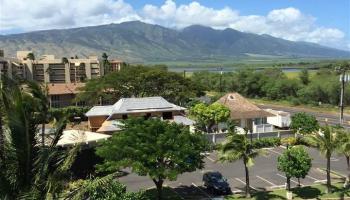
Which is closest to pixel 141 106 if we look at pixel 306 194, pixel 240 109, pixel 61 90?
pixel 240 109

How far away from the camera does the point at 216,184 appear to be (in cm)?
3300

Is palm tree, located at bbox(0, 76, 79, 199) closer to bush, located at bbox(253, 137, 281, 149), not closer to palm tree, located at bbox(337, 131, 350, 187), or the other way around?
palm tree, located at bbox(337, 131, 350, 187)

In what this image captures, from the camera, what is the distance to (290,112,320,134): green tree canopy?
161ft

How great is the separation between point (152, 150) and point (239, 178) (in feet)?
36.7

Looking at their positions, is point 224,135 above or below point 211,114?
below

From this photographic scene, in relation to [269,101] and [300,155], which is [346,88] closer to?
[269,101]

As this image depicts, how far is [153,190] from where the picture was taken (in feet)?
110

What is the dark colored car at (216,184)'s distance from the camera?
1292 inches

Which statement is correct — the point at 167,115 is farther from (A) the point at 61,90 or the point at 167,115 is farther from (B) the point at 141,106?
(A) the point at 61,90

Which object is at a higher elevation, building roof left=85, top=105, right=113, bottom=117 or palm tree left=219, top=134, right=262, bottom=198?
palm tree left=219, top=134, right=262, bottom=198

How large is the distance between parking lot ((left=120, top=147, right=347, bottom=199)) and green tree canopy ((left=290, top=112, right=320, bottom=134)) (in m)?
6.27

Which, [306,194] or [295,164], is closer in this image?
[295,164]

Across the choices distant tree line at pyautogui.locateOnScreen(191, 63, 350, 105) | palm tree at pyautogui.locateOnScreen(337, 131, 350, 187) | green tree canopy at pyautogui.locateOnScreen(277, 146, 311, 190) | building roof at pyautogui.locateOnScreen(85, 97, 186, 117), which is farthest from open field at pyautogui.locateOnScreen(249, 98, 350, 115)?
green tree canopy at pyautogui.locateOnScreen(277, 146, 311, 190)

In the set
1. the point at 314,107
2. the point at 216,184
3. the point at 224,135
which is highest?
the point at 224,135
